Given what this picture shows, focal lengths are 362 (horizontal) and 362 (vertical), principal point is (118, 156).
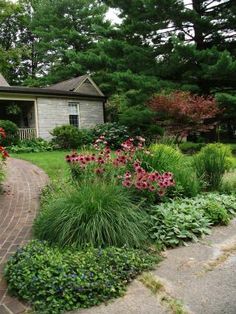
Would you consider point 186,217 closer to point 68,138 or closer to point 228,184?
point 228,184

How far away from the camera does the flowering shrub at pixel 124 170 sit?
199 inches

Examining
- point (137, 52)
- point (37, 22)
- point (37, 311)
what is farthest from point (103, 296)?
point (37, 22)

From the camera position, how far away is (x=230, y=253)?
14.1 feet

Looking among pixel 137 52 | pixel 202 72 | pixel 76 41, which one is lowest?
pixel 202 72

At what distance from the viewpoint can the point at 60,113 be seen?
19734mm

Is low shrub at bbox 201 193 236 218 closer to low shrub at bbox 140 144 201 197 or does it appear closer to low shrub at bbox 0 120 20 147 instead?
low shrub at bbox 140 144 201 197

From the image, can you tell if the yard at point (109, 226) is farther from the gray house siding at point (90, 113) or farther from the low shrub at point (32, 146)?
the gray house siding at point (90, 113)

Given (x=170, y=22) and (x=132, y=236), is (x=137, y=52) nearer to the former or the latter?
(x=170, y=22)

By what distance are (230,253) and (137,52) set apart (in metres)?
14.5

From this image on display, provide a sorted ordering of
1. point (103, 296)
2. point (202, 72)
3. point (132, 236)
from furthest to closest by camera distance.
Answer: point (202, 72) < point (132, 236) < point (103, 296)

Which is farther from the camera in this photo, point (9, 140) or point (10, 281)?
point (9, 140)

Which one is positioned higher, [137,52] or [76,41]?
[76,41]

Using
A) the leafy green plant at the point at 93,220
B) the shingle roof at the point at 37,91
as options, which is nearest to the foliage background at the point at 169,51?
the shingle roof at the point at 37,91

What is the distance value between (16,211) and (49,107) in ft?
45.8
